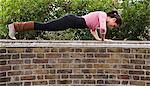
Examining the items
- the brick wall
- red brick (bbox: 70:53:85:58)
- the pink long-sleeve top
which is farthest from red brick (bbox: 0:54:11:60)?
the pink long-sleeve top

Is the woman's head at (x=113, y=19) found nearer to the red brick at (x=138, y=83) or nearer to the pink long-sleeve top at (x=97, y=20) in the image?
the pink long-sleeve top at (x=97, y=20)

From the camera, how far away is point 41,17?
8.65 meters

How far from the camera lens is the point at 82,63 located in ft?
19.0

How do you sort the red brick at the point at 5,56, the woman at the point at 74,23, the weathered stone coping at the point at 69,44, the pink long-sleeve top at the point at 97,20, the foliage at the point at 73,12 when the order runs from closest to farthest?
the red brick at the point at 5,56, the weathered stone coping at the point at 69,44, the pink long-sleeve top at the point at 97,20, the woman at the point at 74,23, the foliage at the point at 73,12

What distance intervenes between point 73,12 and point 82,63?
2996mm

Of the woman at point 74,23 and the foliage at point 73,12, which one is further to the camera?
the foliage at point 73,12

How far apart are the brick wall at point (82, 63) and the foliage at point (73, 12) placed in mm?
2669

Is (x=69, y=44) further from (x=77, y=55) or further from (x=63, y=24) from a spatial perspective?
(x=63, y=24)

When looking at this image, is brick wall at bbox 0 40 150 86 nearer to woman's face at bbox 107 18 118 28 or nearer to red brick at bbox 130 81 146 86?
red brick at bbox 130 81 146 86

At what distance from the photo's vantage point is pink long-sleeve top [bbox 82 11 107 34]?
5742 millimetres

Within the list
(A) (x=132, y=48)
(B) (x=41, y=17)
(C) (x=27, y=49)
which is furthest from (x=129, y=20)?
(C) (x=27, y=49)

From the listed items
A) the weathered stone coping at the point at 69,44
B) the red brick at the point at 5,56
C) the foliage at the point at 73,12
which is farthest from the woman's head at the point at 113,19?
the foliage at the point at 73,12

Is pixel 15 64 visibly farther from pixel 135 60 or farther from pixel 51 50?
pixel 135 60

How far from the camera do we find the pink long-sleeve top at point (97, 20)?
18.8ft
